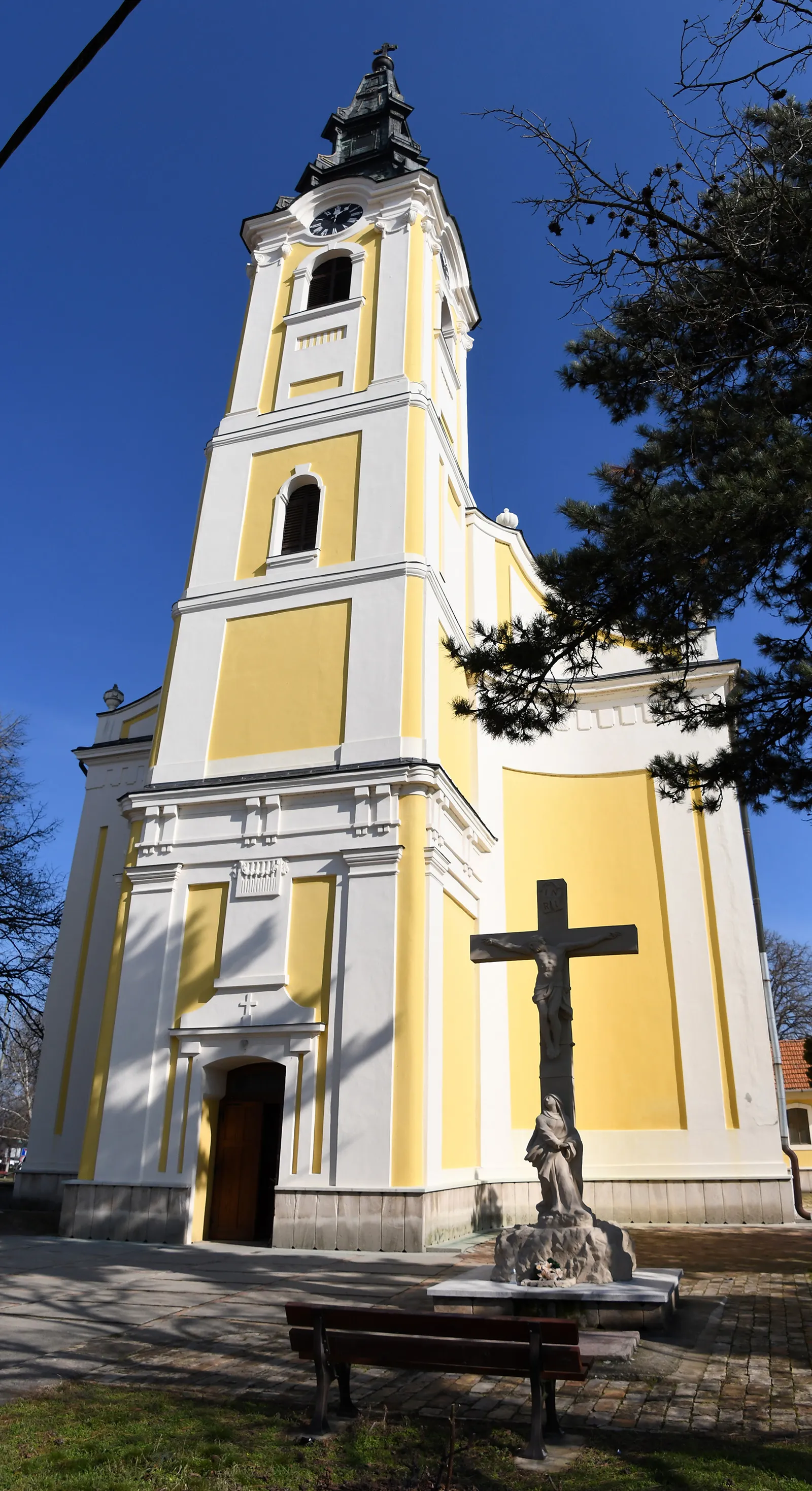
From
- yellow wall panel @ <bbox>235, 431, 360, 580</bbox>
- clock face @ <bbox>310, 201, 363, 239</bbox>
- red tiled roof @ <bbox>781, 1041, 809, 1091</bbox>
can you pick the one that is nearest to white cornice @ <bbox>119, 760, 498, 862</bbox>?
yellow wall panel @ <bbox>235, 431, 360, 580</bbox>

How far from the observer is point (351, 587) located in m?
15.5

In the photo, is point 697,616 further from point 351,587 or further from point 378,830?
point 351,587

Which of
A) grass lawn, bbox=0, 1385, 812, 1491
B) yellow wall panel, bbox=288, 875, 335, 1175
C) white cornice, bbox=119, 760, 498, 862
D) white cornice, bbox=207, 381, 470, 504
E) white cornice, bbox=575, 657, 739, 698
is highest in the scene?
white cornice, bbox=207, 381, 470, 504

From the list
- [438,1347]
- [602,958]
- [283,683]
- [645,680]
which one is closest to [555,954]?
[438,1347]

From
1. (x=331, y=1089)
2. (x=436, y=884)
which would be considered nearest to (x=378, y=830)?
(x=436, y=884)

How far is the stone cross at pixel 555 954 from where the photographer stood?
310 inches

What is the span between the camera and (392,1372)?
5.84 m

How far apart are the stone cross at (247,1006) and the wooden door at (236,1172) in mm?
1226

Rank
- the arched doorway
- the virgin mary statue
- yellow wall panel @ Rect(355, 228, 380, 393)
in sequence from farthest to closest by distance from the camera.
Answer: yellow wall panel @ Rect(355, 228, 380, 393)
the arched doorway
the virgin mary statue

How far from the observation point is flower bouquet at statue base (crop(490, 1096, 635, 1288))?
700cm

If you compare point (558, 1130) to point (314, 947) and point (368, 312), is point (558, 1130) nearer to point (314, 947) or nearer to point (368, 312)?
point (314, 947)

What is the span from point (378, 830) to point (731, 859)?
6526 mm

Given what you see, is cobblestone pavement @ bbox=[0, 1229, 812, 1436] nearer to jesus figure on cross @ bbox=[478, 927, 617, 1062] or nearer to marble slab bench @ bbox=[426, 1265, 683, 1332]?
marble slab bench @ bbox=[426, 1265, 683, 1332]

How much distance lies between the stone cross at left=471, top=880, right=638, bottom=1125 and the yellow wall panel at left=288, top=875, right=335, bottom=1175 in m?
4.67
